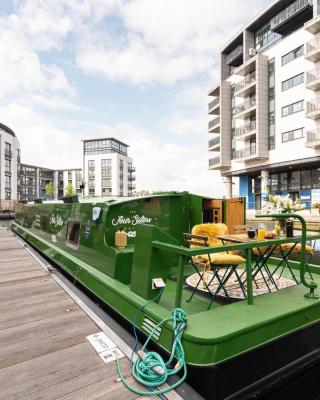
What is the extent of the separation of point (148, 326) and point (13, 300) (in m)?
2.95

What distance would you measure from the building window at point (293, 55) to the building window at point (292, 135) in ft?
22.6

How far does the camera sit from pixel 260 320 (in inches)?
120

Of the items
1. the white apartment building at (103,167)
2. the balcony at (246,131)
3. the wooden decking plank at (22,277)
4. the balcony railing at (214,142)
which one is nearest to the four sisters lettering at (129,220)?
the wooden decking plank at (22,277)

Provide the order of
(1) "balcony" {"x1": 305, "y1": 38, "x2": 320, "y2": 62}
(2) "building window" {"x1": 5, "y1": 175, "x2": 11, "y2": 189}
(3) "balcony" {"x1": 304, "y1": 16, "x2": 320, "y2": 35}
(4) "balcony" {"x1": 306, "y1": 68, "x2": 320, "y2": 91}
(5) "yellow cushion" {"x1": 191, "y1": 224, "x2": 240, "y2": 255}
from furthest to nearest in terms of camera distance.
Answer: (2) "building window" {"x1": 5, "y1": 175, "x2": 11, "y2": 189} < (4) "balcony" {"x1": 306, "y1": 68, "x2": 320, "y2": 91} < (1) "balcony" {"x1": 305, "y1": 38, "x2": 320, "y2": 62} < (3) "balcony" {"x1": 304, "y1": 16, "x2": 320, "y2": 35} < (5) "yellow cushion" {"x1": 191, "y1": 224, "x2": 240, "y2": 255}

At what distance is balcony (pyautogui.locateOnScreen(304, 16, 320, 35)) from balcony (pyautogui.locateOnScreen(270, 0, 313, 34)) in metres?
3.12

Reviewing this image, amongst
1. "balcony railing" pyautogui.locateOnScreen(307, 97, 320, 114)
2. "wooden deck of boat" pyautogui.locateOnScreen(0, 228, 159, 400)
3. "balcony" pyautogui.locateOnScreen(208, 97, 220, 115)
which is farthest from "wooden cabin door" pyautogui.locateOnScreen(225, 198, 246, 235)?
"balcony" pyautogui.locateOnScreen(208, 97, 220, 115)

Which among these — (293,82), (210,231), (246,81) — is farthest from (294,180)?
(210,231)

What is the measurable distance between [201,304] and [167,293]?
560 millimetres

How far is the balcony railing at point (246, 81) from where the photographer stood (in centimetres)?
3109

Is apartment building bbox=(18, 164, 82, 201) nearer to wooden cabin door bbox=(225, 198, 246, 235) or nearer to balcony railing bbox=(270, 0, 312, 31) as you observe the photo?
balcony railing bbox=(270, 0, 312, 31)

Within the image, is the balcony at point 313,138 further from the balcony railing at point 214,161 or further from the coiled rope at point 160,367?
the coiled rope at point 160,367

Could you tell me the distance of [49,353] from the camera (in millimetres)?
3234

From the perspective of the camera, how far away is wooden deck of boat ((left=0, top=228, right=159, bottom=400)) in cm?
262

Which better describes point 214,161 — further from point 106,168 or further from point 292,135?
point 106,168
